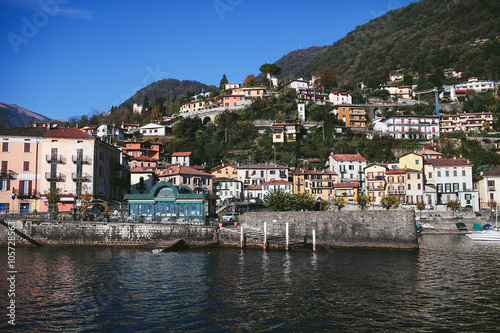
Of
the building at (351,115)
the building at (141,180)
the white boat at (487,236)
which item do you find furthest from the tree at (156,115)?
the white boat at (487,236)

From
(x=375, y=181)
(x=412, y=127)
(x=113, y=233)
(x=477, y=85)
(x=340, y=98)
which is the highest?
(x=477, y=85)

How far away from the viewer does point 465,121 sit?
379ft

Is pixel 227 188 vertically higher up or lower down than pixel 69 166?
lower down

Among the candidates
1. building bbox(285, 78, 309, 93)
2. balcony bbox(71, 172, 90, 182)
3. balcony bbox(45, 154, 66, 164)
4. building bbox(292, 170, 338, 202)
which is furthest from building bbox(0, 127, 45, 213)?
building bbox(285, 78, 309, 93)

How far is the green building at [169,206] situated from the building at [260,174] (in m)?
38.1

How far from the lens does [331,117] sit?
11238cm

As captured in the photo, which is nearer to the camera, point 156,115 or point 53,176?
point 53,176

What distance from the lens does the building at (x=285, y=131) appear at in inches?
4094

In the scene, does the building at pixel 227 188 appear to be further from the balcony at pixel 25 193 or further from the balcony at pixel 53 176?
the balcony at pixel 25 193

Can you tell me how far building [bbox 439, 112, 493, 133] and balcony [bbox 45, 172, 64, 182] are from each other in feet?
331

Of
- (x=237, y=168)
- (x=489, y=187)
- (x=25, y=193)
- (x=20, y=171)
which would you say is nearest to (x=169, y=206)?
(x=25, y=193)

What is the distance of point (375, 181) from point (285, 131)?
3056 cm

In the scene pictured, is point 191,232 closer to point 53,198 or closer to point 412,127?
point 53,198

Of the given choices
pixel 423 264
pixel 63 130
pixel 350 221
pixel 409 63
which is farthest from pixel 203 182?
pixel 409 63
